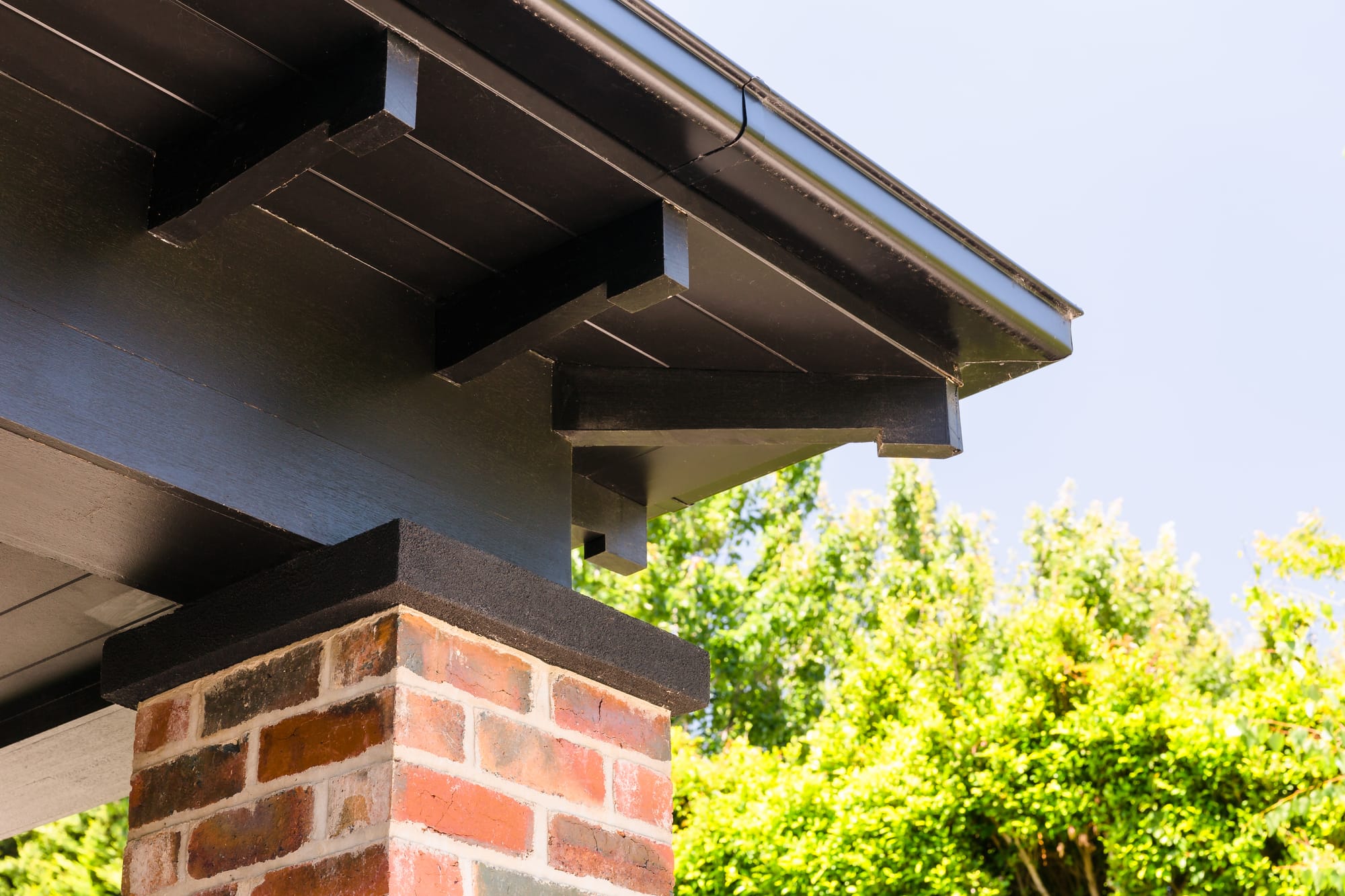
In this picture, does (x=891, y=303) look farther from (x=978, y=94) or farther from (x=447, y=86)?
(x=978, y=94)

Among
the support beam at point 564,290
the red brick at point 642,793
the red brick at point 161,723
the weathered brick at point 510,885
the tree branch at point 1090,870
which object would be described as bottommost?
the weathered brick at point 510,885

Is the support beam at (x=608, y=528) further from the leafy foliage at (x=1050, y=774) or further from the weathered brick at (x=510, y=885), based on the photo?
the leafy foliage at (x=1050, y=774)

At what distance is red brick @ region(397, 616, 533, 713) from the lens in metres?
1.44

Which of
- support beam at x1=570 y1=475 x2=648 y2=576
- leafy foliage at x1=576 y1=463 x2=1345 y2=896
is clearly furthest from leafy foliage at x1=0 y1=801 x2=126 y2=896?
support beam at x1=570 y1=475 x2=648 y2=576

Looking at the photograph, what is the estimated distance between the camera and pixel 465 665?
1.50 metres

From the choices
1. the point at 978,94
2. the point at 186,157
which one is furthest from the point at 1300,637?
the point at 978,94

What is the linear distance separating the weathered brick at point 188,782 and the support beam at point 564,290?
0.57m

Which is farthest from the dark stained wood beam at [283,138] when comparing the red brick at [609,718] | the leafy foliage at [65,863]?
the leafy foliage at [65,863]

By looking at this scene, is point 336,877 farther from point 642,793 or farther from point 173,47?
point 173,47

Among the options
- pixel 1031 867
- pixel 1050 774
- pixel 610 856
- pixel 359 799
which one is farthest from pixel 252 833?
pixel 1031 867

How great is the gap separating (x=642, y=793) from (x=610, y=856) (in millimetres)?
116

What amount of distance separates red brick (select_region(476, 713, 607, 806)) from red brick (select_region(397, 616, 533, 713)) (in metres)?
0.03

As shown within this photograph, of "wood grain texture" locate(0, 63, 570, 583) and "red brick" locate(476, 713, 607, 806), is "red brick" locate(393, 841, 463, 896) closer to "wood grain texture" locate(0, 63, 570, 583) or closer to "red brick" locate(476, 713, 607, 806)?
"red brick" locate(476, 713, 607, 806)

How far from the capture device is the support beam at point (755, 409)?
183 centimetres
